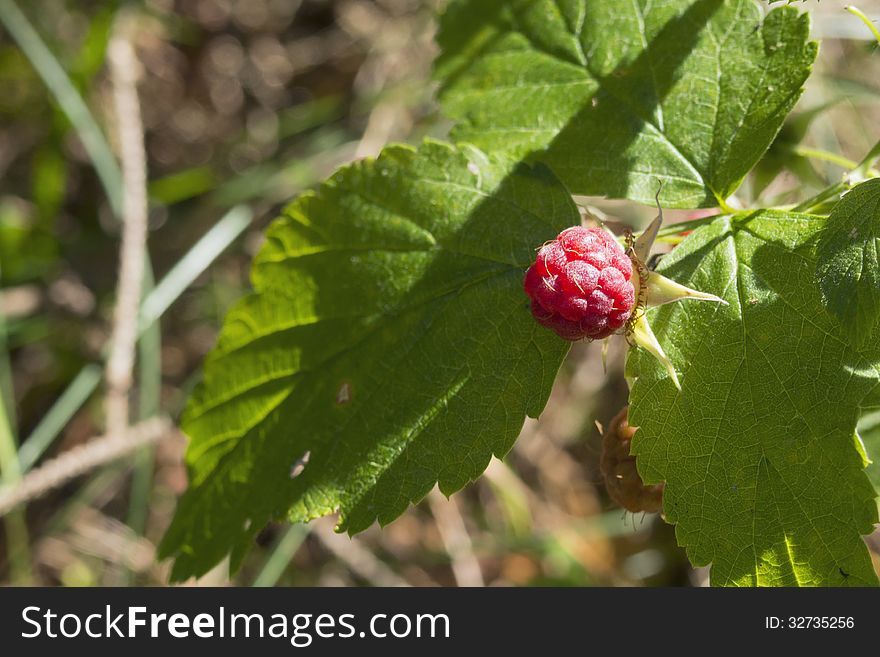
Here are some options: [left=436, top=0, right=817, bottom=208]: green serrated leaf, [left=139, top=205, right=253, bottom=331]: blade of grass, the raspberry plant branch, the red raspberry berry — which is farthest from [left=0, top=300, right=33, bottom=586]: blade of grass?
the red raspberry berry

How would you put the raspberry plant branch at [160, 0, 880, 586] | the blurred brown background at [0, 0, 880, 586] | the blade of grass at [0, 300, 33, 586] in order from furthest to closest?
the blurred brown background at [0, 0, 880, 586], the blade of grass at [0, 300, 33, 586], the raspberry plant branch at [160, 0, 880, 586]

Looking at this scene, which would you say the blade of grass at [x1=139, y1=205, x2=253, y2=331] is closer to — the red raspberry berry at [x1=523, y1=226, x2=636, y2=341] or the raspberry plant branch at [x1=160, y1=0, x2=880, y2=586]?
the raspberry plant branch at [x1=160, y1=0, x2=880, y2=586]

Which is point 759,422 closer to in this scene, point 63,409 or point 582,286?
point 582,286

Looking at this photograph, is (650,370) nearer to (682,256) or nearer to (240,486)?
(682,256)

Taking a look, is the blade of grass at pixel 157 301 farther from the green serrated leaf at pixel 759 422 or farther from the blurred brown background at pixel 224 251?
the green serrated leaf at pixel 759 422

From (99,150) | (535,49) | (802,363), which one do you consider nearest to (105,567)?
(99,150)

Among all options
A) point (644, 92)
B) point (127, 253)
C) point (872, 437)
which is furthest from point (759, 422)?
point (127, 253)
